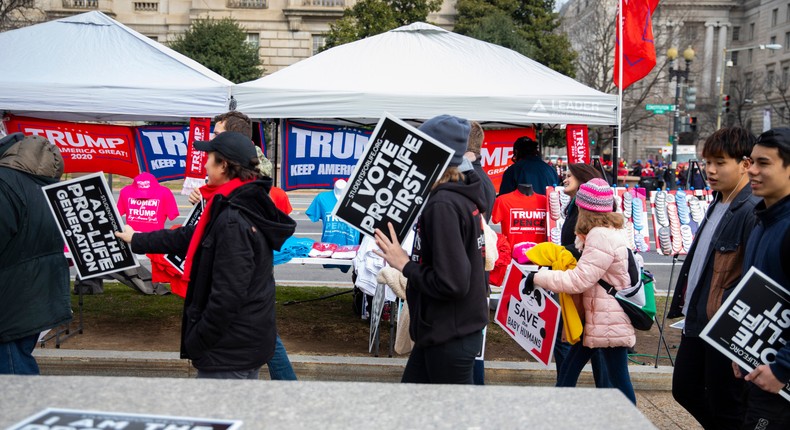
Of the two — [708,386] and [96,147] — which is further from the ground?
[96,147]

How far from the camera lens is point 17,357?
3.74 meters

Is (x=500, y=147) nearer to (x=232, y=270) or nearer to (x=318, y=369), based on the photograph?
(x=318, y=369)

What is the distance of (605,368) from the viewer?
4.32 metres

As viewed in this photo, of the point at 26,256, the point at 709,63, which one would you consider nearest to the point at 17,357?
the point at 26,256

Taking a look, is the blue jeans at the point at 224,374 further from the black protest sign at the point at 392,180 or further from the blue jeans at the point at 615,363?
the blue jeans at the point at 615,363

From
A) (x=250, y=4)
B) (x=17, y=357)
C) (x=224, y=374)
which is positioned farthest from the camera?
(x=250, y=4)

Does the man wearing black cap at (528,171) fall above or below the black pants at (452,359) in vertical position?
above

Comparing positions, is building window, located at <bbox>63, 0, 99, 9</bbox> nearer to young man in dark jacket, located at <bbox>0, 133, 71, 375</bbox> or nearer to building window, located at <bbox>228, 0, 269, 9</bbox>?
building window, located at <bbox>228, 0, 269, 9</bbox>

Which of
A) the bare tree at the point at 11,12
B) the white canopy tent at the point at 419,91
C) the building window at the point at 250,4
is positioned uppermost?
the building window at the point at 250,4

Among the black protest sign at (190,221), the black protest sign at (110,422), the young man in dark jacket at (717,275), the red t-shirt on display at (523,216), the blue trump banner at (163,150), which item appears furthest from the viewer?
the blue trump banner at (163,150)

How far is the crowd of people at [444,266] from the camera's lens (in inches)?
121

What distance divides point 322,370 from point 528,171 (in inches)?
123

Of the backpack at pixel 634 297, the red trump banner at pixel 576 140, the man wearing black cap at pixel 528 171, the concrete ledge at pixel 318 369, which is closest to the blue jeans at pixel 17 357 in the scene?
the concrete ledge at pixel 318 369

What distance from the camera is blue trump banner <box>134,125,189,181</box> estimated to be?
822 centimetres
